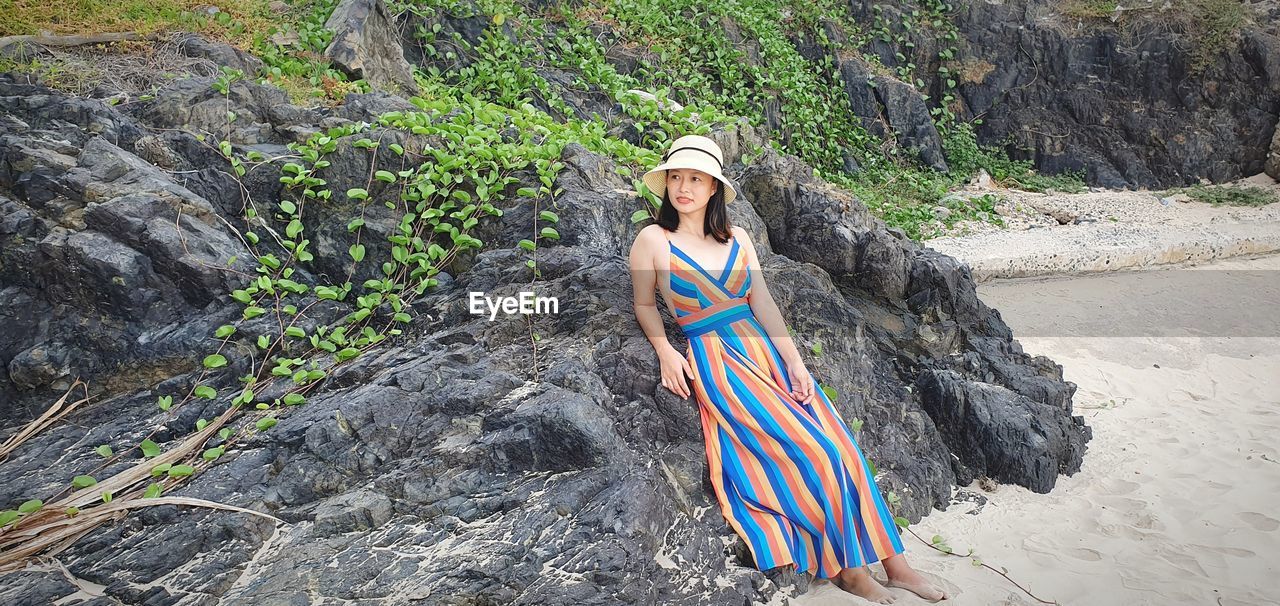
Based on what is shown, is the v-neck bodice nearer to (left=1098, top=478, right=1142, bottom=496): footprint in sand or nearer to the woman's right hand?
the woman's right hand

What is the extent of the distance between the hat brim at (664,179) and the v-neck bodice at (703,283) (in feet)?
0.70

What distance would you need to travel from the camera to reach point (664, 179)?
12.3 feet

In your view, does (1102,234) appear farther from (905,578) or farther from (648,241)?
(648,241)

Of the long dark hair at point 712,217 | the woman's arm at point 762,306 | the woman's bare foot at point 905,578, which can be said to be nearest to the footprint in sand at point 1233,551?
the woman's bare foot at point 905,578

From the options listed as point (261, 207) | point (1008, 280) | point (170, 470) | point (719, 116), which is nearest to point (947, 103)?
point (1008, 280)

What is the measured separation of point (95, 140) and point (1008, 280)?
27.3 feet

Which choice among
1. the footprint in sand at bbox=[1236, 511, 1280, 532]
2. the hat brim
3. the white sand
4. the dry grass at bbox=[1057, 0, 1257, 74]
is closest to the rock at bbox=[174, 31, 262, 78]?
the hat brim

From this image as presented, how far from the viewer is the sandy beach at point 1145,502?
10.6ft

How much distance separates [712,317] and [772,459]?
26.2 inches

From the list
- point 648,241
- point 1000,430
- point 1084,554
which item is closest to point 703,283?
point 648,241

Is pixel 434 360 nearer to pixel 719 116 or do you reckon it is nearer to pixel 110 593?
pixel 110 593

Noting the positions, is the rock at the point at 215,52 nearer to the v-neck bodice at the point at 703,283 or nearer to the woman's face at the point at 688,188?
the woman's face at the point at 688,188

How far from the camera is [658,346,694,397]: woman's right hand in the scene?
329 cm

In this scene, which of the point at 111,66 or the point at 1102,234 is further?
the point at 1102,234
